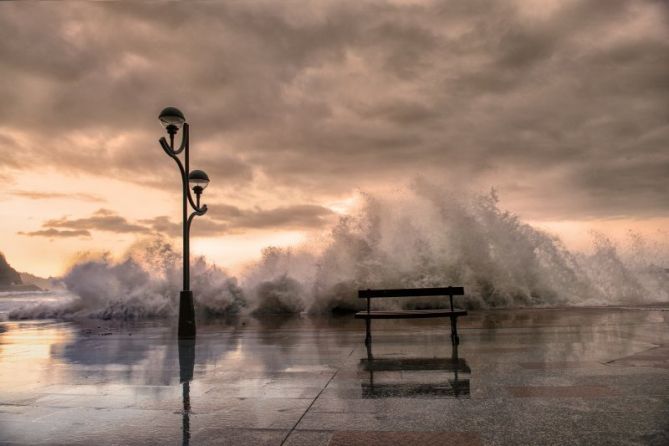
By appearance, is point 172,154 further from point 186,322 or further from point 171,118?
point 186,322

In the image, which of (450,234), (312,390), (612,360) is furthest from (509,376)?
(450,234)

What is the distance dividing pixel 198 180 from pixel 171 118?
259cm

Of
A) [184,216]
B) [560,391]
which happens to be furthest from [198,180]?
[560,391]

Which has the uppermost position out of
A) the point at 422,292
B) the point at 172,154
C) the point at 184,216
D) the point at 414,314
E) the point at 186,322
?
the point at 172,154

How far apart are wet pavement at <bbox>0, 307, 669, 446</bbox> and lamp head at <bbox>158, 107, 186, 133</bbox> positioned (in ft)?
16.9

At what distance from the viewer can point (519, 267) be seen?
2423cm

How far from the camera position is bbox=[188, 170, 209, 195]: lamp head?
45.2 ft

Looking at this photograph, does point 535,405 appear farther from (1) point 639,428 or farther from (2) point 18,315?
(2) point 18,315

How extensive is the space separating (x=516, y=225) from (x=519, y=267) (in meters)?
2.40

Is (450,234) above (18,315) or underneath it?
above

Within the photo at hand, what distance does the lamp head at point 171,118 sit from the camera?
457 inches

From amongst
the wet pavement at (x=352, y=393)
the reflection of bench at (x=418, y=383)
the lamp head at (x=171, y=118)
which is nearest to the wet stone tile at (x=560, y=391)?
the wet pavement at (x=352, y=393)

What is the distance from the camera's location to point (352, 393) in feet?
16.6

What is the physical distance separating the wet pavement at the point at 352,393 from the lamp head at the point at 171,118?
5148 mm
